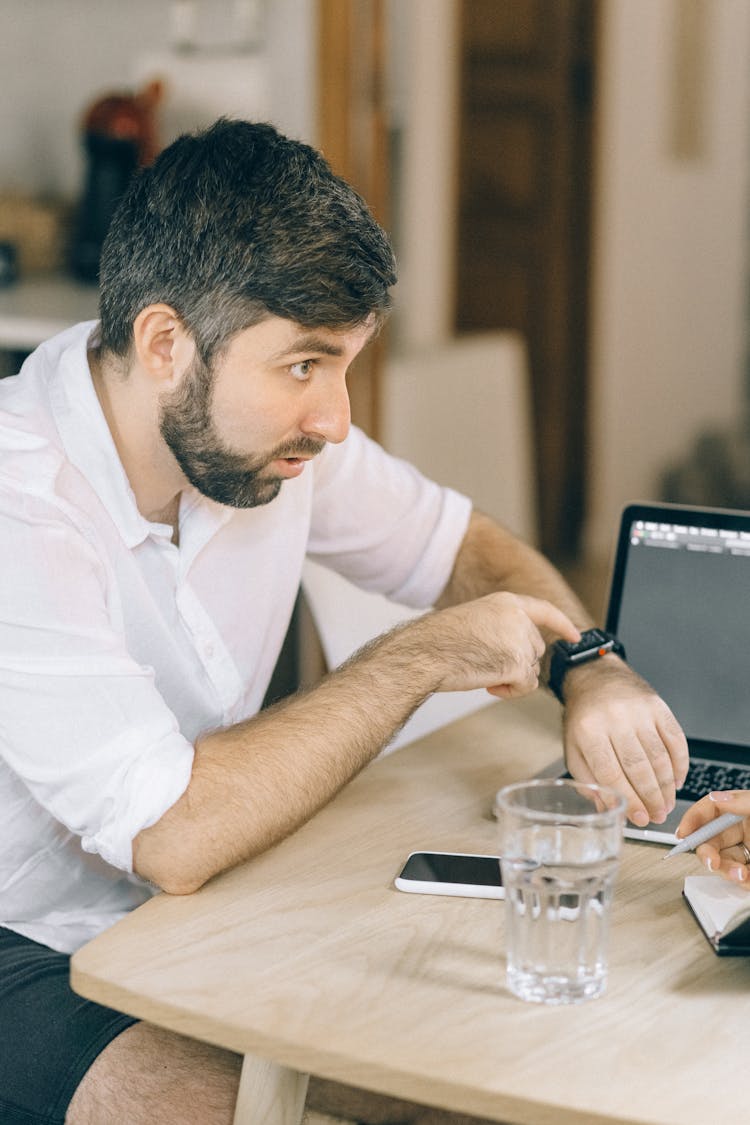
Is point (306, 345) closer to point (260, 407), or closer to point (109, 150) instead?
point (260, 407)

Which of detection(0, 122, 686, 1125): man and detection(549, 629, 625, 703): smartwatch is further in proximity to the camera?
detection(549, 629, 625, 703): smartwatch

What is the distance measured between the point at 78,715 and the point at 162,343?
1.27ft

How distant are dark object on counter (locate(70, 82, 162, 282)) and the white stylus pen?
7.99 feet

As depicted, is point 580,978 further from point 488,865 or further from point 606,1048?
point 488,865

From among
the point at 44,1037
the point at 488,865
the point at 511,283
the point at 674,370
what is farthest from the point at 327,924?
the point at 674,370

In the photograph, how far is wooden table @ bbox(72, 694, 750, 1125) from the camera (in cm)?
88

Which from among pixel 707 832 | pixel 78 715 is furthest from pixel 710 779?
pixel 78 715

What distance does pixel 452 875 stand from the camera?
3.78 ft

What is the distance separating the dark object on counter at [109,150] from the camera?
329 centimetres

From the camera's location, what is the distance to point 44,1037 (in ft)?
3.98

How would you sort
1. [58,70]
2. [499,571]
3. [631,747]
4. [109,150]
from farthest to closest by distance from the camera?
[58,70]
[109,150]
[499,571]
[631,747]

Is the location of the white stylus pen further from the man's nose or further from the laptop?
the man's nose

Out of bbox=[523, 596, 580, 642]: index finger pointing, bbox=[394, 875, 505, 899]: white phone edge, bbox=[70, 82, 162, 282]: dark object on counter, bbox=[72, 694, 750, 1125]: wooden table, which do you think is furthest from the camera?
bbox=[70, 82, 162, 282]: dark object on counter

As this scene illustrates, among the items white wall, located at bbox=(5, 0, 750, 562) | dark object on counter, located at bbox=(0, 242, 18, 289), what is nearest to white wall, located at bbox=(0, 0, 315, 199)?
dark object on counter, located at bbox=(0, 242, 18, 289)
